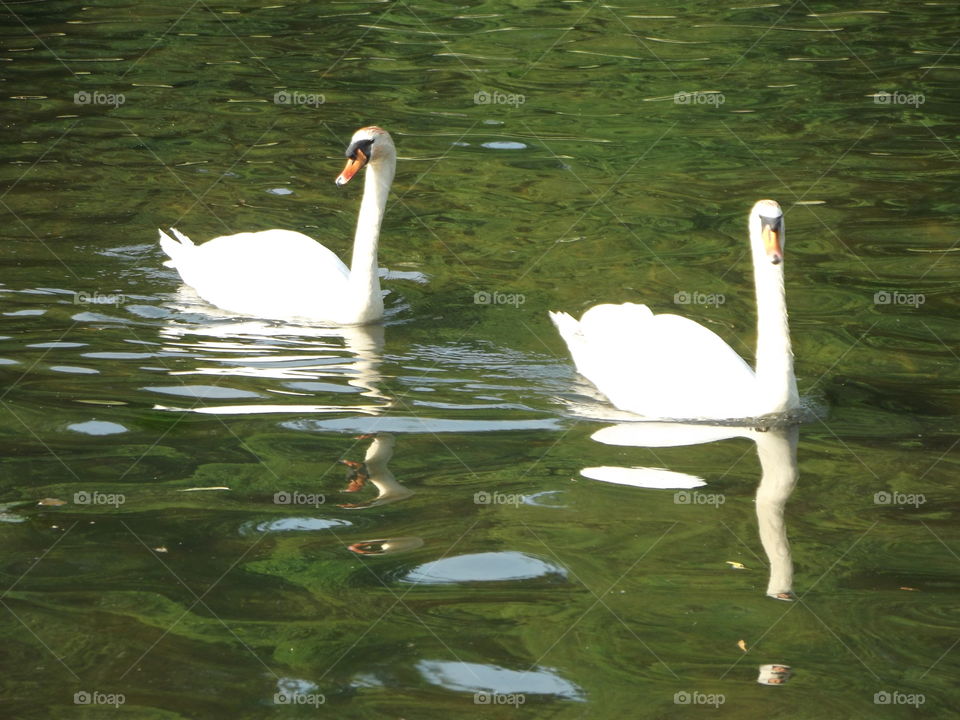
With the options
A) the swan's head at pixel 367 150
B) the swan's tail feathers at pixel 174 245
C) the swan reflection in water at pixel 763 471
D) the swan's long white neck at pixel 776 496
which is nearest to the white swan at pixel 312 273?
the swan's head at pixel 367 150

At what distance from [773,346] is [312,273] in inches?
138

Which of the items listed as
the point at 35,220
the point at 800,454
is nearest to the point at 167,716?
the point at 800,454

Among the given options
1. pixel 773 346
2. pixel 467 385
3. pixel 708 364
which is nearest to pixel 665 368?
pixel 708 364

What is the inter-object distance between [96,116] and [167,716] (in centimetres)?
1063

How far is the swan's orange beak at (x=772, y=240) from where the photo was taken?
804 centimetres

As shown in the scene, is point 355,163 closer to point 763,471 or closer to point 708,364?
point 708,364

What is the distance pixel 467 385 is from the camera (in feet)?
29.3

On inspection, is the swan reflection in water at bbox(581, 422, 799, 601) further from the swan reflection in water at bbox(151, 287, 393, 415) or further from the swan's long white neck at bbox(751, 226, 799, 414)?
the swan reflection in water at bbox(151, 287, 393, 415)

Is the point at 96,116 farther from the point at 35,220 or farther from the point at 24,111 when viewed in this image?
the point at 35,220

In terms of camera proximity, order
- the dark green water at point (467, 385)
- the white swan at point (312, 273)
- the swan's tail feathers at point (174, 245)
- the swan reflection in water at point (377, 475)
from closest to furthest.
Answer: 1. the dark green water at point (467, 385)
2. the swan reflection in water at point (377, 475)
3. the white swan at point (312, 273)
4. the swan's tail feathers at point (174, 245)

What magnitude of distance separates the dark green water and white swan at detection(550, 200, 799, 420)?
36 centimetres

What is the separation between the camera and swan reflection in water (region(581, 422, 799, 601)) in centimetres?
679

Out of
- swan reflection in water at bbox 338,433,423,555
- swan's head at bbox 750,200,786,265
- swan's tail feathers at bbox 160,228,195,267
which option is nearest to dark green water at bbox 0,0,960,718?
swan reflection in water at bbox 338,433,423,555

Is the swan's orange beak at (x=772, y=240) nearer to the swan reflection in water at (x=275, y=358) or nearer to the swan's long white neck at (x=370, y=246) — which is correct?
the swan reflection in water at (x=275, y=358)
